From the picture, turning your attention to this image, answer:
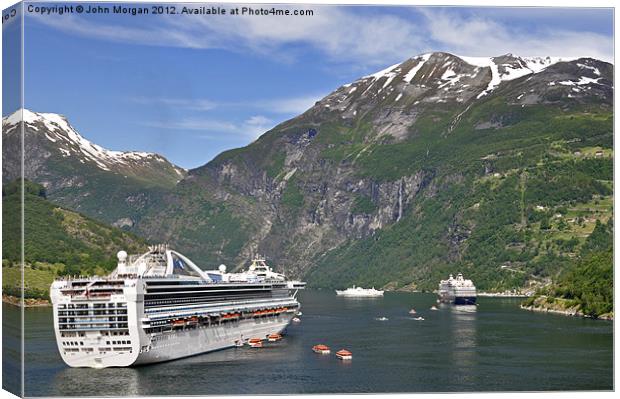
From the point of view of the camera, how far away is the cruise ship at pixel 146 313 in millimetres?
49688

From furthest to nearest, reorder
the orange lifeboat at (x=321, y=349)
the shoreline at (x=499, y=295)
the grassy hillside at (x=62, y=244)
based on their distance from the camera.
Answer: the shoreline at (x=499, y=295) → the grassy hillside at (x=62, y=244) → the orange lifeboat at (x=321, y=349)

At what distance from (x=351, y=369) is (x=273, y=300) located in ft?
59.1

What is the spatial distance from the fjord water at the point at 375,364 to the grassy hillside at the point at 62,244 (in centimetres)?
1606

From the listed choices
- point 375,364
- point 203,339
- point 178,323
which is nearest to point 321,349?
point 375,364

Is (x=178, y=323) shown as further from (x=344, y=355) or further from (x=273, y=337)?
(x=273, y=337)

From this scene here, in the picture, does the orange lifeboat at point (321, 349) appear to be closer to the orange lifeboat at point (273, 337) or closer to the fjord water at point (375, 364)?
the fjord water at point (375, 364)

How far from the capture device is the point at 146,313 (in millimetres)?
51562

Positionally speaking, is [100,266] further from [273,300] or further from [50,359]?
[50,359]

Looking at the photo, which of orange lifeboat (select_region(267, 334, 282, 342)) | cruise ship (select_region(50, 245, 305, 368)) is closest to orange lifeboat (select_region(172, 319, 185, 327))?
cruise ship (select_region(50, 245, 305, 368))

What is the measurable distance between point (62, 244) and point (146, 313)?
254 feet

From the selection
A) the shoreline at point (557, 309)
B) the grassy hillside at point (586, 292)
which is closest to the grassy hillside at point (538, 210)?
the shoreline at point (557, 309)

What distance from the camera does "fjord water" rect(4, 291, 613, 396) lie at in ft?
145

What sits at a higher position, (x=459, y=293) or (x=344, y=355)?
(x=459, y=293)

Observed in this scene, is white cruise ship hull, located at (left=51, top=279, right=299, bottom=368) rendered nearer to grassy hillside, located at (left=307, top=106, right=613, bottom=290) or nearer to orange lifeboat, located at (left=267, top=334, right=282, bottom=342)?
orange lifeboat, located at (left=267, top=334, right=282, bottom=342)
